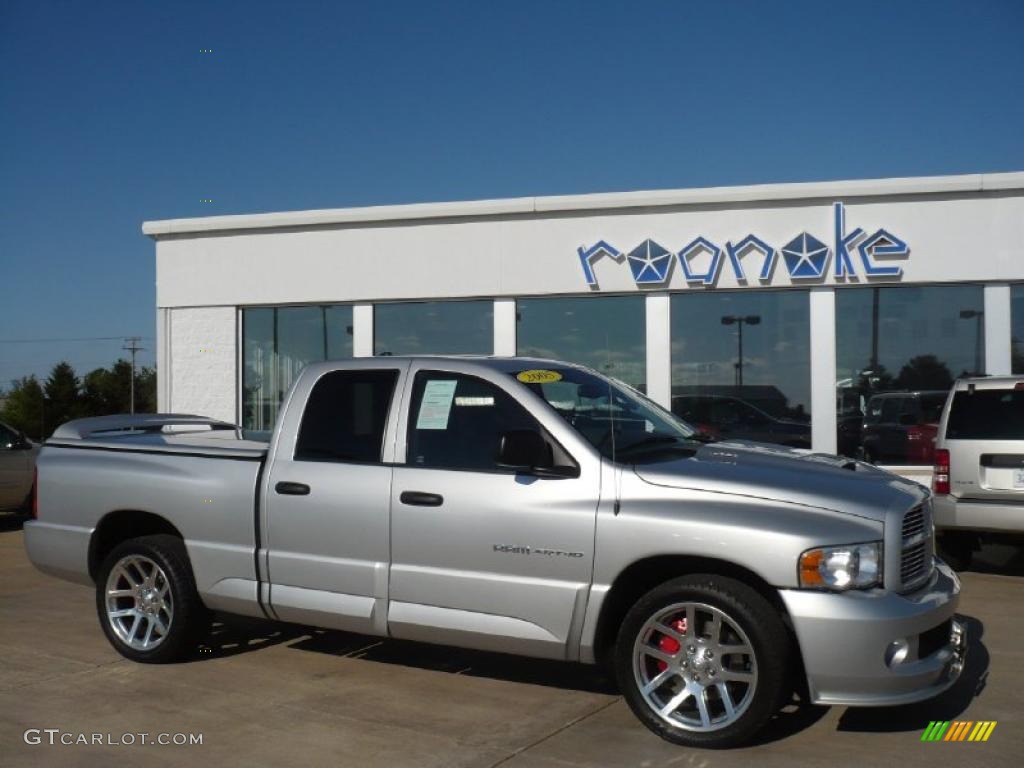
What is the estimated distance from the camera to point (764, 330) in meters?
15.3

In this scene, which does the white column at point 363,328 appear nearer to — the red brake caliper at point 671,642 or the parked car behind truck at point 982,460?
the parked car behind truck at point 982,460

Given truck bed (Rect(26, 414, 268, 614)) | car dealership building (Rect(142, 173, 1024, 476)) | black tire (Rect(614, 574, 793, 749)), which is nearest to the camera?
black tire (Rect(614, 574, 793, 749))

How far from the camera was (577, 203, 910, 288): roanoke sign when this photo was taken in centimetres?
1465

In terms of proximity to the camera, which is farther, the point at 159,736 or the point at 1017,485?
the point at 1017,485

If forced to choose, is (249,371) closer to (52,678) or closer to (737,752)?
(52,678)

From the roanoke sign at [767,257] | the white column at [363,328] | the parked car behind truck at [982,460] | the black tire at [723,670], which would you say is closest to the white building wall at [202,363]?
the white column at [363,328]

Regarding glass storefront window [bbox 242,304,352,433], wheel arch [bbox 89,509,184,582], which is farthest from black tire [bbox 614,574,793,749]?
glass storefront window [bbox 242,304,352,433]

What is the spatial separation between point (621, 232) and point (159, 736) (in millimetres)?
11643

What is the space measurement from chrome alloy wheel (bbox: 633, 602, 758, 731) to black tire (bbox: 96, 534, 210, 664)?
2.94 metres

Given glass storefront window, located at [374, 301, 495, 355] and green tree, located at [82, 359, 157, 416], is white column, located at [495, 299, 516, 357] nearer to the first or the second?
glass storefront window, located at [374, 301, 495, 355]

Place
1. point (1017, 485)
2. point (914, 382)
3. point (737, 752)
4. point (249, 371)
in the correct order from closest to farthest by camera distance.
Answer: point (737, 752) → point (1017, 485) → point (914, 382) → point (249, 371)

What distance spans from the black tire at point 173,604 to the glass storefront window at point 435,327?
9.99 m

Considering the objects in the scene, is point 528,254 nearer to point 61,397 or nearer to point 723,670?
point 723,670

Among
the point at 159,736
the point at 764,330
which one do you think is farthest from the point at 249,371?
the point at 159,736
